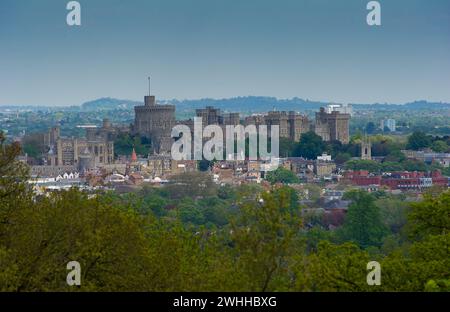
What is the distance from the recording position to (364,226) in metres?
37.0

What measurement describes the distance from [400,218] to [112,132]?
4883 cm

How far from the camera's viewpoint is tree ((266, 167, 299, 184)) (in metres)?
58.6

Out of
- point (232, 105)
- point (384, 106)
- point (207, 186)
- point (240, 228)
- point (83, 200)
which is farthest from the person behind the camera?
point (384, 106)

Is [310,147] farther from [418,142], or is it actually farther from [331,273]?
[331,273]

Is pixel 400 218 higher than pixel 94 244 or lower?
lower

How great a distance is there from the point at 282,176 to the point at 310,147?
1913cm

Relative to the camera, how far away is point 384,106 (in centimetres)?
17962

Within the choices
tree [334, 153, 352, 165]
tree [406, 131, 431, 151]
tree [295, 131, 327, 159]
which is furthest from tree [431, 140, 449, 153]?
Answer: tree [295, 131, 327, 159]

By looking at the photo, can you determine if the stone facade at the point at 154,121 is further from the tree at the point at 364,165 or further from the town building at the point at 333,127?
the tree at the point at 364,165

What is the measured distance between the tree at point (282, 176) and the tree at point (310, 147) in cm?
1626
